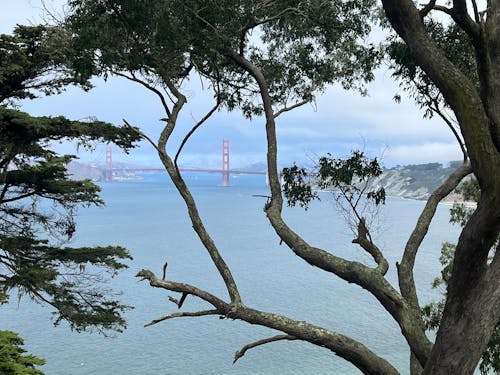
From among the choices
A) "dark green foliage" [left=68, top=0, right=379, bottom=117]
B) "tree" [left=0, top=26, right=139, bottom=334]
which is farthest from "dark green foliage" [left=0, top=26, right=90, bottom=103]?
"dark green foliage" [left=68, top=0, right=379, bottom=117]

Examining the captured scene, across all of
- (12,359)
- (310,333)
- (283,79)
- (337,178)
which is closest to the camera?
(310,333)

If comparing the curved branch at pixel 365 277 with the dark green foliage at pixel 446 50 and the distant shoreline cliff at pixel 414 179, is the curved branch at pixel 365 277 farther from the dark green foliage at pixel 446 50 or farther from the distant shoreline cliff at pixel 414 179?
the distant shoreline cliff at pixel 414 179

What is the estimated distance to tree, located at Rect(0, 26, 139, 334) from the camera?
A: 10.8 meters

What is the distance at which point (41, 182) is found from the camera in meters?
12.0

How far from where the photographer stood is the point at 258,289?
31.2 metres

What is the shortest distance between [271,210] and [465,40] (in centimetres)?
365

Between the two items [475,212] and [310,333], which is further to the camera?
[310,333]

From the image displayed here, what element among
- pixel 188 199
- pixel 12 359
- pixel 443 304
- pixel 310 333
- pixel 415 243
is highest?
pixel 188 199

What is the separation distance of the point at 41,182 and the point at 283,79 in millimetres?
6728

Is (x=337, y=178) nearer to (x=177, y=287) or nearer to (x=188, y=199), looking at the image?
(x=188, y=199)

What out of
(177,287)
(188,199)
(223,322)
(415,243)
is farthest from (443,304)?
(223,322)

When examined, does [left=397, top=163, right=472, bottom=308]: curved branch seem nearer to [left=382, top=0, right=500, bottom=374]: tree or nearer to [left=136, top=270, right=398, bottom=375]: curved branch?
[left=136, top=270, right=398, bottom=375]: curved branch

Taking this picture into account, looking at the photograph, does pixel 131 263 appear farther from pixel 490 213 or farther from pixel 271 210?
pixel 490 213

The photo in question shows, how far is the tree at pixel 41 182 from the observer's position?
35.4 feet
